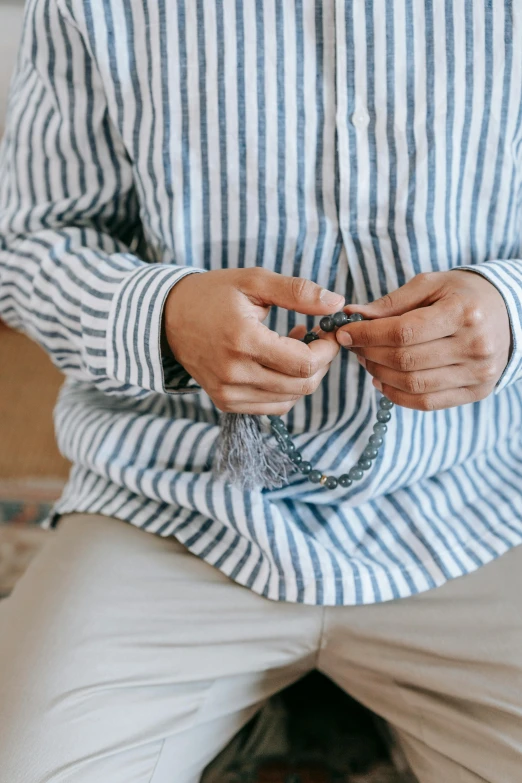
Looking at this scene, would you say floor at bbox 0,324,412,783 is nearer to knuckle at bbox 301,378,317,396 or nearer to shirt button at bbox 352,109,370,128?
knuckle at bbox 301,378,317,396

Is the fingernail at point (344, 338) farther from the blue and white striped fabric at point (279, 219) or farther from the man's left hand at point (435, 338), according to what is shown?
the blue and white striped fabric at point (279, 219)

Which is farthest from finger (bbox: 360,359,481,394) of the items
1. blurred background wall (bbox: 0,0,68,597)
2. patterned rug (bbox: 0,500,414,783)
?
blurred background wall (bbox: 0,0,68,597)

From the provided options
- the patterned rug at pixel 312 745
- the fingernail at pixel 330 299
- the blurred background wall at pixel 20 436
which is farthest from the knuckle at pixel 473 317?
the blurred background wall at pixel 20 436

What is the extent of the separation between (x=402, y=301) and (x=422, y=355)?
0.05m

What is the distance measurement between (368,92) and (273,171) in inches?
4.2

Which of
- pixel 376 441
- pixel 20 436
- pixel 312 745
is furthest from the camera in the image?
pixel 20 436

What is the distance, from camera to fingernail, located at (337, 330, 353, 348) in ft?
1.82

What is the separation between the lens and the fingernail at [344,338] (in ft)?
1.82

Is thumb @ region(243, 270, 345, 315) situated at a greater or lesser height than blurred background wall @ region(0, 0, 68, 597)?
greater

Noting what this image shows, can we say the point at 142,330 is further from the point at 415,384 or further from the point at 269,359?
the point at 415,384

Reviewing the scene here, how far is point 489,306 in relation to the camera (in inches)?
22.2

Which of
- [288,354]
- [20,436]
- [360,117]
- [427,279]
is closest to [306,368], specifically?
[288,354]

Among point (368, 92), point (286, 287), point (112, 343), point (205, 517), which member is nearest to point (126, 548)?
point (205, 517)

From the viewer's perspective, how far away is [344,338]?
557 mm
